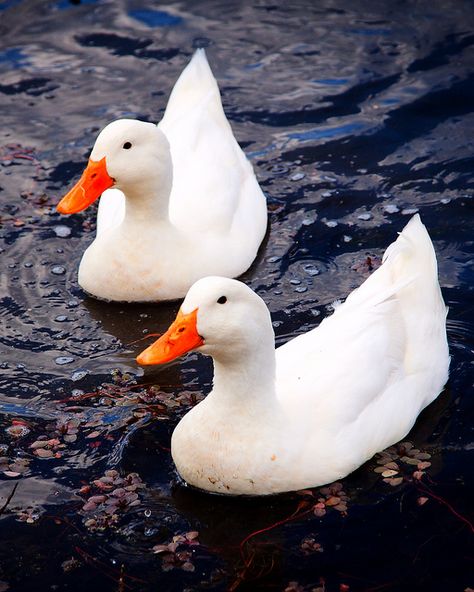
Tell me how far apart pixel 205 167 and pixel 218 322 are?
300 centimetres

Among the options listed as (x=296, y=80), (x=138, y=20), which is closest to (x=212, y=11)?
(x=138, y=20)

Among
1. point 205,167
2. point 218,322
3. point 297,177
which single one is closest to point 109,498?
point 218,322

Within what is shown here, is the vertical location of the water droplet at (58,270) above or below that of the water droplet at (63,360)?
above

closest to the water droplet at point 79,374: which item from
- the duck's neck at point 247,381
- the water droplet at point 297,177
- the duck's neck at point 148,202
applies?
the duck's neck at point 148,202

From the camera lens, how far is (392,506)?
19.5ft

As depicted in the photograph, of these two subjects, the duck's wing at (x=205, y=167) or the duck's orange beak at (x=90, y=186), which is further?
the duck's wing at (x=205, y=167)

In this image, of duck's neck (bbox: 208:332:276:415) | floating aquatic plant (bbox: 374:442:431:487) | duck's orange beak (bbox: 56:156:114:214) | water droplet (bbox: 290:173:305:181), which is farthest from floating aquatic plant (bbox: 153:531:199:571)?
water droplet (bbox: 290:173:305:181)

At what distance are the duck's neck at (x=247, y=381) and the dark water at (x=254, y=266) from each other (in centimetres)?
53

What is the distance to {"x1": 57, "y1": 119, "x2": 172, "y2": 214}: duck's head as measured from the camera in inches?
295

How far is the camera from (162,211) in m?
7.78

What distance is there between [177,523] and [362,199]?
3.88 m

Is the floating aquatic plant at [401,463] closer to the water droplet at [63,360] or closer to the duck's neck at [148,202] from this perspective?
the water droplet at [63,360]

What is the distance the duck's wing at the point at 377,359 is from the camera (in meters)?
6.03

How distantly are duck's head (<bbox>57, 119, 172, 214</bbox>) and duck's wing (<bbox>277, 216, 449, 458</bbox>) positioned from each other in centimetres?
171
